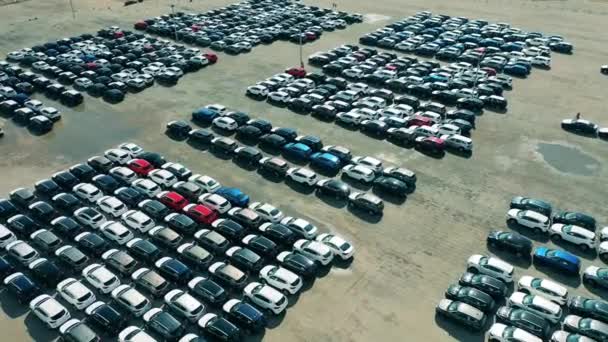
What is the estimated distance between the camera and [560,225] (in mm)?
44000

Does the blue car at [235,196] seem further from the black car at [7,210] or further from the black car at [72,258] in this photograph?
the black car at [7,210]

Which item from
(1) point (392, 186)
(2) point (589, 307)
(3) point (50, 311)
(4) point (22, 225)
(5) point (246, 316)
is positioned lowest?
(4) point (22, 225)

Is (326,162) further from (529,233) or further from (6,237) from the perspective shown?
(6,237)

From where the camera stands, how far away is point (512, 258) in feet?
137

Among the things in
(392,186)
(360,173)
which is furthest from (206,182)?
(392,186)

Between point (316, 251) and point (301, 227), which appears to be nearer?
point (316, 251)

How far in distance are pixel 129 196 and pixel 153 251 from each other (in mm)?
9055

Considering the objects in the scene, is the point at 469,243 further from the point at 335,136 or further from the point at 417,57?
the point at 417,57

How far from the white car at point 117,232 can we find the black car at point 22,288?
6.86 m

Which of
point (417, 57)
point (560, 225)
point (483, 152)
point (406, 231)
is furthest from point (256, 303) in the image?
point (417, 57)

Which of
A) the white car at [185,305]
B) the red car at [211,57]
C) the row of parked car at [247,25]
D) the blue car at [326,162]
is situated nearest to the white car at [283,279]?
the white car at [185,305]

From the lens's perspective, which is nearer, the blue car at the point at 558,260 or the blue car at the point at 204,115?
the blue car at the point at 558,260

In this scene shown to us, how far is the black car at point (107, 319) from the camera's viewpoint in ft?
113

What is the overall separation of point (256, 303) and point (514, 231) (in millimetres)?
23944
